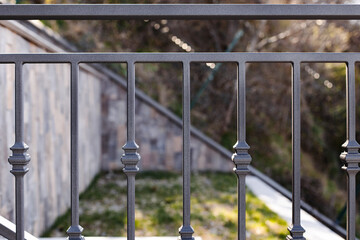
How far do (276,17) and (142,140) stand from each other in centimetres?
404

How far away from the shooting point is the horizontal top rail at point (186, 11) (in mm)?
939

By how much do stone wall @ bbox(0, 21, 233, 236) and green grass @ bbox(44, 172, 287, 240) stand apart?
0.26 m

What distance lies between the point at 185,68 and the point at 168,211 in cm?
235

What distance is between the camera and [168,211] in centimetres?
304

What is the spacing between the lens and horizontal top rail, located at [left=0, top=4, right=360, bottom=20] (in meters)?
0.94

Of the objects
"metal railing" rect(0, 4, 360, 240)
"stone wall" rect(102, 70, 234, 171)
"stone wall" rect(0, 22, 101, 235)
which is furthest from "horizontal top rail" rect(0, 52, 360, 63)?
"stone wall" rect(102, 70, 234, 171)

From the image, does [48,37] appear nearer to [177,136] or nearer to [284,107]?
[177,136]

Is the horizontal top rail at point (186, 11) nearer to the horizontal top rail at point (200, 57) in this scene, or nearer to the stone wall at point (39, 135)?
the horizontal top rail at point (200, 57)

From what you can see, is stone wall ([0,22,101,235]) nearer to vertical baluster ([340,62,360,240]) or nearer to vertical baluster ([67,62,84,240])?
vertical baluster ([67,62,84,240])

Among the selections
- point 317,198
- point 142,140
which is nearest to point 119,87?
point 142,140

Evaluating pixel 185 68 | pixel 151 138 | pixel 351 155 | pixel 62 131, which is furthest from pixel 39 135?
pixel 151 138

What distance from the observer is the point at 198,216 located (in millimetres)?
2832

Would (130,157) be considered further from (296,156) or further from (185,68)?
(296,156)

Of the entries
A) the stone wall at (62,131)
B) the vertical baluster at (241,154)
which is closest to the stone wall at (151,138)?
the stone wall at (62,131)
